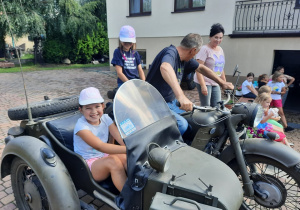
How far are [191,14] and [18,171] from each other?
9.23 meters

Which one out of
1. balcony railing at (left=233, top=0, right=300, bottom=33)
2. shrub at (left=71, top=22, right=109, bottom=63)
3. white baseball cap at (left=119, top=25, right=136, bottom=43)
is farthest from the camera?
shrub at (left=71, top=22, right=109, bottom=63)

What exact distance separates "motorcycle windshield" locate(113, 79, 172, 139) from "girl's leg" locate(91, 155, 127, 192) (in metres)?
0.40

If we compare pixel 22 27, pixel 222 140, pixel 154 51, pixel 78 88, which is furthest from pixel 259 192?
pixel 22 27

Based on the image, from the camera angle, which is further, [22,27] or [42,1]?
[42,1]

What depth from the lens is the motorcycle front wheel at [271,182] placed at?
7.36 feet

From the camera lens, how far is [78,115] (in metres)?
2.52

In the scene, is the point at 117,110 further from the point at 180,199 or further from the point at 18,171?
the point at 18,171

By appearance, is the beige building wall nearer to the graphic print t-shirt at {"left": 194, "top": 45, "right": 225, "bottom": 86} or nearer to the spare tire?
the graphic print t-shirt at {"left": 194, "top": 45, "right": 225, "bottom": 86}

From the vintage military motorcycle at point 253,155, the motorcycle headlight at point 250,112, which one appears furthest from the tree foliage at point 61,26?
the motorcycle headlight at point 250,112

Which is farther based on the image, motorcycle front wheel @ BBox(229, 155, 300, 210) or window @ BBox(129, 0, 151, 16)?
window @ BBox(129, 0, 151, 16)

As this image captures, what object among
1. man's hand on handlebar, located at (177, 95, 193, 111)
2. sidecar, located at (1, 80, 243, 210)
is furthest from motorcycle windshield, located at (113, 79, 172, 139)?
man's hand on handlebar, located at (177, 95, 193, 111)

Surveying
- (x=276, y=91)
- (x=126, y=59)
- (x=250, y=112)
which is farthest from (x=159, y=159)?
(x=276, y=91)

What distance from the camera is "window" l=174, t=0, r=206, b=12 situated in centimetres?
992

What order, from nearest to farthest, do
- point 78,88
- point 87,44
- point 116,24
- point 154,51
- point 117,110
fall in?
1. point 117,110
2. point 78,88
3. point 154,51
4. point 116,24
5. point 87,44
